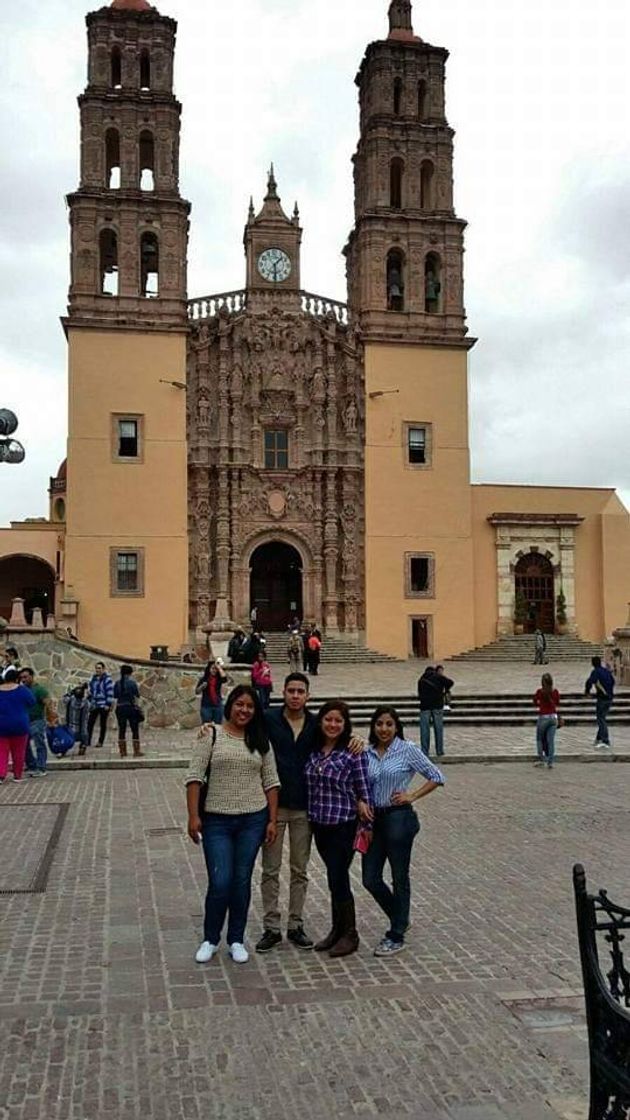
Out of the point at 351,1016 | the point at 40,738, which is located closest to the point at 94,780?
the point at 40,738

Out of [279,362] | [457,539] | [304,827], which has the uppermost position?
[279,362]

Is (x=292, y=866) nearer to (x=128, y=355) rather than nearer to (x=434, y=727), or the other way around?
(x=434, y=727)

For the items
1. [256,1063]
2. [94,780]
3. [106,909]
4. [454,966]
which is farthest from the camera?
[94,780]

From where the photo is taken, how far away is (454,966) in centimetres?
554

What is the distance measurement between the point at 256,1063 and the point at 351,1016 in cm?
68

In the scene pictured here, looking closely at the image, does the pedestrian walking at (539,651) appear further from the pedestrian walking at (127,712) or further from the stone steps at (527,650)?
the pedestrian walking at (127,712)

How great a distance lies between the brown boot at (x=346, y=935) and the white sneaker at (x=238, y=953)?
0.51 meters

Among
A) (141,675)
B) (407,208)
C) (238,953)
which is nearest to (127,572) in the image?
(141,675)

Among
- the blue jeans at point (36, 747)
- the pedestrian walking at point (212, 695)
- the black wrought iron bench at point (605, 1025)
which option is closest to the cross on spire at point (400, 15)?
the pedestrian walking at point (212, 695)

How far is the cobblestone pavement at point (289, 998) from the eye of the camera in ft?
13.1

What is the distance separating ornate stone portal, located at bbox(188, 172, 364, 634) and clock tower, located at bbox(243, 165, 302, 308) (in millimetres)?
35

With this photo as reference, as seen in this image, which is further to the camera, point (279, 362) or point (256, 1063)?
point (279, 362)

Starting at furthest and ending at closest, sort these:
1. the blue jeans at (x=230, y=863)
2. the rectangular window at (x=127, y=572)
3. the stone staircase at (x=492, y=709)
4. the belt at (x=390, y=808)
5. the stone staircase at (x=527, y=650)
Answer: the stone staircase at (x=527, y=650), the rectangular window at (x=127, y=572), the stone staircase at (x=492, y=709), the belt at (x=390, y=808), the blue jeans at (x=230, y=863)

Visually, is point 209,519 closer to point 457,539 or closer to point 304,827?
point 457,539
